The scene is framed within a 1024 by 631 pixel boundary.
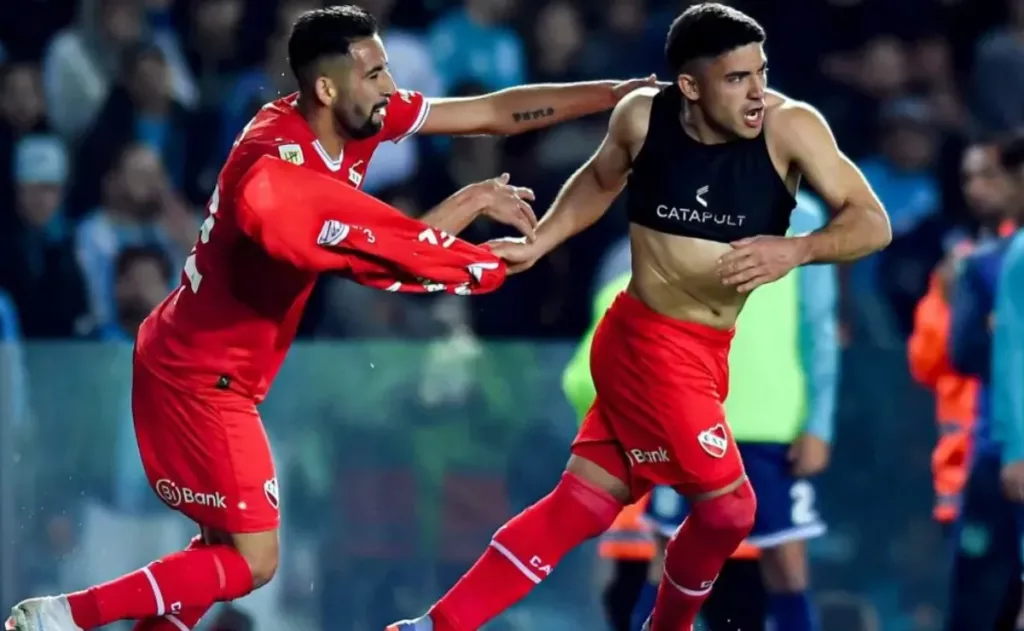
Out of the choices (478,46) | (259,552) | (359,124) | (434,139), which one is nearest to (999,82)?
(478,46)

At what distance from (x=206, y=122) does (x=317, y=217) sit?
15.0 feet

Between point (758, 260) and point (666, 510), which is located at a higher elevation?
point (758, 260)

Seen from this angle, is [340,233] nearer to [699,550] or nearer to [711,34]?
[711,34]

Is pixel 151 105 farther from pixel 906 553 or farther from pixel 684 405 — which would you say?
pixel 684 405

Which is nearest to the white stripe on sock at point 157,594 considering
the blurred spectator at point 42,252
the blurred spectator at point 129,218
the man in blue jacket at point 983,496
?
the man in blue jacket at point 983,496

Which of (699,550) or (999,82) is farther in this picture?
(999,82)

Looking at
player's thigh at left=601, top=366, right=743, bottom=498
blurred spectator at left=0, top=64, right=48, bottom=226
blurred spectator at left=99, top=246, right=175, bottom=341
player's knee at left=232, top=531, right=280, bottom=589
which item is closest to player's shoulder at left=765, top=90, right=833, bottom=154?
player's thigh at left=601, top=366, right=743, bottom=498

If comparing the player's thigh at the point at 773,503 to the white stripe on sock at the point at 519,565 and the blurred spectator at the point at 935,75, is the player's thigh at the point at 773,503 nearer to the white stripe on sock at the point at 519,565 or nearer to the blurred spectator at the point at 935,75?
the white stripe on sock at the point at 519,565

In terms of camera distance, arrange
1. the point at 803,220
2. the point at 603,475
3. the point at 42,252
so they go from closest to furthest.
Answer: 1. the point at 603,475
2. the point at 803,220
3. the point at 42,252

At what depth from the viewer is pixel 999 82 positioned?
380 inches

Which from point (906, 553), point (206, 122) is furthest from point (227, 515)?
point (206, 122)

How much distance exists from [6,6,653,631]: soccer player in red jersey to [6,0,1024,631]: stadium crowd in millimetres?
2281

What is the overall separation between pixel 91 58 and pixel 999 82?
167 inches

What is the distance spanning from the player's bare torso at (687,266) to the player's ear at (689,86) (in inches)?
6.6
